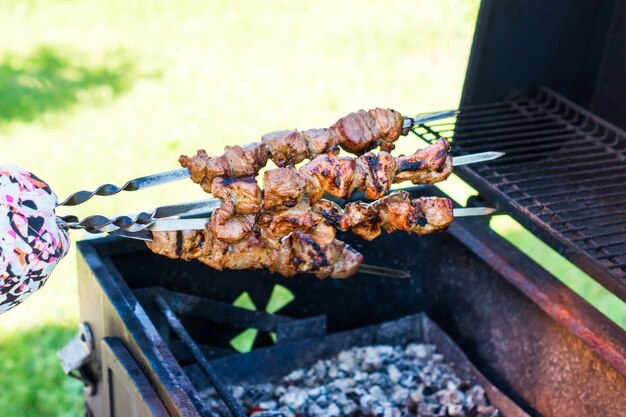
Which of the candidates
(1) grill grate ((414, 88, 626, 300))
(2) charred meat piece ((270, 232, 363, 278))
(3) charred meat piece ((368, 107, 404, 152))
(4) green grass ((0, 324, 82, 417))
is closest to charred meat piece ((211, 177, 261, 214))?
(2) charred meat piece ((270, 232, 363, 278))

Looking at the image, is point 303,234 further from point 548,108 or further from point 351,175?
point 548,108

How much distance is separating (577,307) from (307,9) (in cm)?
572

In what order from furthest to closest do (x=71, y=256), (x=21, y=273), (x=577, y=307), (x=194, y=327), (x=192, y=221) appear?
(x=71, y=256), (x=194, y=327), (x=577, y=307), (x=192, y=221), (x=21, y=273)

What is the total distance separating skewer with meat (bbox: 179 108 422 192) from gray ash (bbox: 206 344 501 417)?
0.89 meters

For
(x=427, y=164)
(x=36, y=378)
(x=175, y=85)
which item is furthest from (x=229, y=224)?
(x=175, y=85)

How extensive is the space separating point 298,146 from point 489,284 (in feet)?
3.18

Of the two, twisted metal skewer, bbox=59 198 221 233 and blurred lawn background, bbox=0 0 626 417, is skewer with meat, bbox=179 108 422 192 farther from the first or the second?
blurred lawn background, bbox=0 0 626 417

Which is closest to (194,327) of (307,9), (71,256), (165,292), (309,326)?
(165,292)

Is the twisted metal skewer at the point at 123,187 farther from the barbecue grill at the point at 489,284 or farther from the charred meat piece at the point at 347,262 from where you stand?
the charred meat piece at the point at 347,262

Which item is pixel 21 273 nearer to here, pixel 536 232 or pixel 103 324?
pixel 103 324

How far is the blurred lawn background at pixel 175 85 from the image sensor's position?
445 cm

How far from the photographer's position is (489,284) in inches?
109

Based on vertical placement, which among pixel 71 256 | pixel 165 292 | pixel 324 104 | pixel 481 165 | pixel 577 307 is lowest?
pixel 71 256

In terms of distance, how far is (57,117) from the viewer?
575cm
